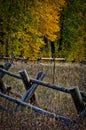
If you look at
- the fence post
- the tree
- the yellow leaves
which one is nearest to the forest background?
the yellow leaves

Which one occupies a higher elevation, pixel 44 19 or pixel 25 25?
pixel 25 25

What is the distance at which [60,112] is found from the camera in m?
12.1

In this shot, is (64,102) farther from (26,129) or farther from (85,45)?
(85,45)

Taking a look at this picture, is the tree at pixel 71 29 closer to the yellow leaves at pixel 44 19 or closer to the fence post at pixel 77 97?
the yellow leaves at pixel 44 19

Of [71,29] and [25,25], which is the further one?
[71,29]

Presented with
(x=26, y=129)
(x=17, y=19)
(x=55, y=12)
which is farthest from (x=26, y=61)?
(x=26, y=129)

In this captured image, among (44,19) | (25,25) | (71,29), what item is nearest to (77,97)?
(25,25)

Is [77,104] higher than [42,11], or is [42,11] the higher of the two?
[77,104]

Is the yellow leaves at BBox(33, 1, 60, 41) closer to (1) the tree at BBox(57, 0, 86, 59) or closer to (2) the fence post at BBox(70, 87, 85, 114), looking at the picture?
(1) the tree at BBox(57, 0, 86, 59)

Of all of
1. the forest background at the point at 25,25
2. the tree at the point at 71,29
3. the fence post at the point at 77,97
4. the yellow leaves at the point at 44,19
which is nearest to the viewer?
the fence post at the point at 77,97

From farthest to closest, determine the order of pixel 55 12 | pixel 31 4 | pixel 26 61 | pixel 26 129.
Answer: pixel 55 12, pixel 31 4, pixel 26 61, pixel 26 129

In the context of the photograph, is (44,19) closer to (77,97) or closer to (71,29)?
(71,29)

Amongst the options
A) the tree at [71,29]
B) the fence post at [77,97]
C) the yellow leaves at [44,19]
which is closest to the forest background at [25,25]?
the yellow leaves at [44,19]

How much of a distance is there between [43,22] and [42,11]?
130cm
